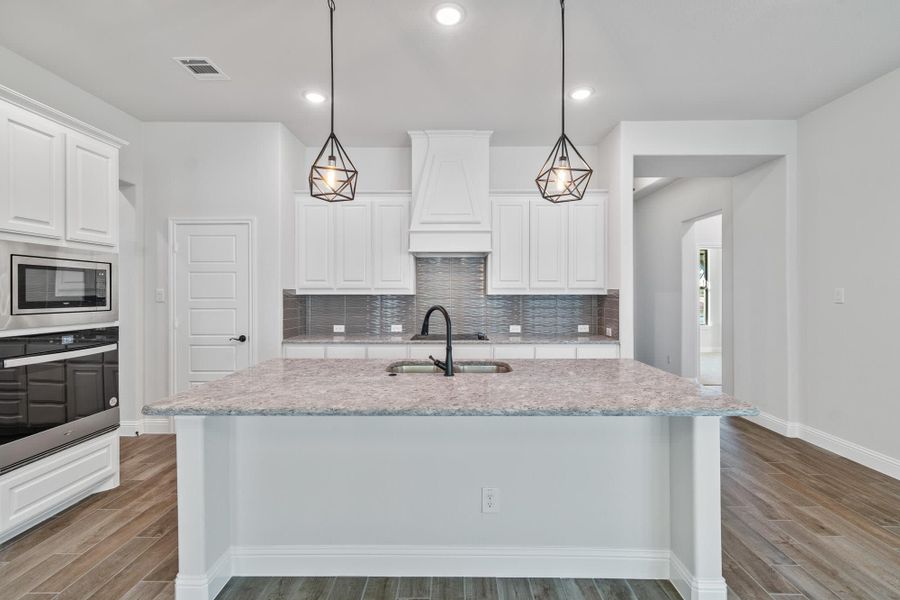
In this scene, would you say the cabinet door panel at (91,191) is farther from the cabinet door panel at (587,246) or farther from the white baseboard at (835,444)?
the white baseboard at (835,444)

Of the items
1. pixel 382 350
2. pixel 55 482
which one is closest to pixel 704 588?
pixel 382 350

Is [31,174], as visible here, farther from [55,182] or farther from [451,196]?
[451,196]

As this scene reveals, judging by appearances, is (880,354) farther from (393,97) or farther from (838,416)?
(393,97)

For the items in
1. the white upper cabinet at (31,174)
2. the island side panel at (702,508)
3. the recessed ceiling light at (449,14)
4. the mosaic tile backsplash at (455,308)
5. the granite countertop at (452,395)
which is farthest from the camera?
the mosaic tile backsplash at (455,308)

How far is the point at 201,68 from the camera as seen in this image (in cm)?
316

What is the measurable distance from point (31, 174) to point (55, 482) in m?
1.72

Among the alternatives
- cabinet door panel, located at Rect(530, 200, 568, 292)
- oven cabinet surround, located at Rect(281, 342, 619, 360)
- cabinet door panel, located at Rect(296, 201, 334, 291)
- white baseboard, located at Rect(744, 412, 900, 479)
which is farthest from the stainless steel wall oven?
white baseboard, located at Rect(744, 412, 900, 479)

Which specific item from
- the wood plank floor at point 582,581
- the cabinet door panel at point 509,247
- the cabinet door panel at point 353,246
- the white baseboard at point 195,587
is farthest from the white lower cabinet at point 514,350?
the white baseboard at point 195,587

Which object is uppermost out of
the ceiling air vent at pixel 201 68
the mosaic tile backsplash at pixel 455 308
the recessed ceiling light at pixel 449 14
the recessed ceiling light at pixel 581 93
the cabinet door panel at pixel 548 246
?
the ceiling air vent at pixel 201 68

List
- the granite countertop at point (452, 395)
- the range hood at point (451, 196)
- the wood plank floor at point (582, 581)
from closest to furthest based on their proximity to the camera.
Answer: the granite countertop at point (452, 395) → the wood plank floor at point (582, 581) → the range hood at point (451, 196)

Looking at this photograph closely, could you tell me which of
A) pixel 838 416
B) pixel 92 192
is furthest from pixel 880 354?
pixel 92 192

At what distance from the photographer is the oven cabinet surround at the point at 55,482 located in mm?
2338

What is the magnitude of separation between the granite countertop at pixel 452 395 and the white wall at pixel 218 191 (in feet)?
6.45

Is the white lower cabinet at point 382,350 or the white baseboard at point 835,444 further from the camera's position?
the white lower cabinet at point 382,350
